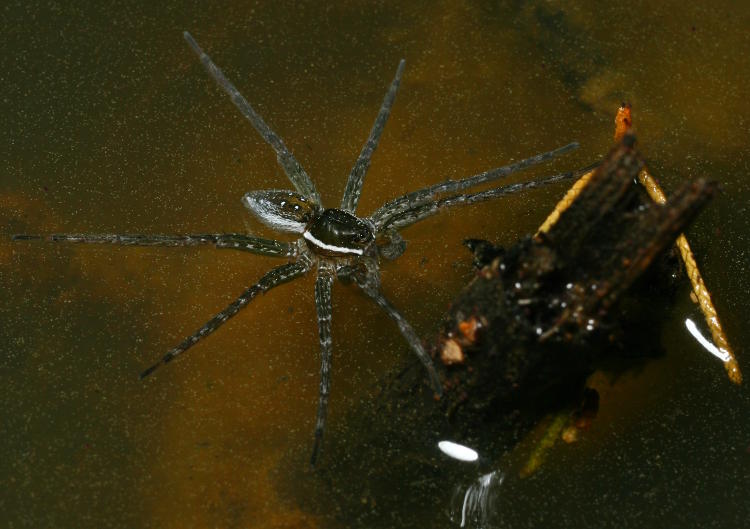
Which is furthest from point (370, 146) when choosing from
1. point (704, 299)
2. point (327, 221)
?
point (704, 299)

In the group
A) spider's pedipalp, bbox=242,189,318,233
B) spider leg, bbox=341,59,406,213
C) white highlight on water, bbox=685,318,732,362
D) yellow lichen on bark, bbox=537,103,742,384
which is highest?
yellow lichen on bark, bbox=537,103,742,384

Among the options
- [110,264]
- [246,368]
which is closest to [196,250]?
[110,264]

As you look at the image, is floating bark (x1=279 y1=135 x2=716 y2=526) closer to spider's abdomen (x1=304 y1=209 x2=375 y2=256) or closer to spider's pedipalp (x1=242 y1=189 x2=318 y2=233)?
spider's abdomen (x1=304 y1=209 x2=375 y2=256)

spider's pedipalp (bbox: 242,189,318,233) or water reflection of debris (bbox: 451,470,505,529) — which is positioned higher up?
spider's pedipalp (bbox: 242,189,318,233)

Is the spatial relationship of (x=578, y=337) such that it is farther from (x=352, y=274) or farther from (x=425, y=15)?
(x=425, y=15)

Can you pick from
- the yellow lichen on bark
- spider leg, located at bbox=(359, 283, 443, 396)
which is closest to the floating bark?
spider leg, located at bbox=(359, 283, 443, 396)

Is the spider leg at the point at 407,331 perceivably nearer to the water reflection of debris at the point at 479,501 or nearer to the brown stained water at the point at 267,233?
the brown stained water at the point at 267,233
